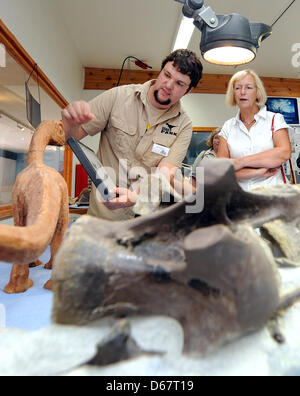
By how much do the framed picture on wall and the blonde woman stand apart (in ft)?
10.4

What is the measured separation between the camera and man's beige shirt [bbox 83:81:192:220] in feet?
5.67

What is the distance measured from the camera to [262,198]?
0.61 m

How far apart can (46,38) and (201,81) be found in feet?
7.72

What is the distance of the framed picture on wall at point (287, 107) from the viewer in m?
4.47

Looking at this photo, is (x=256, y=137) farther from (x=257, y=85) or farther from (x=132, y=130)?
(x=132, y=130)

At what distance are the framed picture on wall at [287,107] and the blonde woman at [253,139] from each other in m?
3.17

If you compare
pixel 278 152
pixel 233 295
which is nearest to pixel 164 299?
pixel 233 295

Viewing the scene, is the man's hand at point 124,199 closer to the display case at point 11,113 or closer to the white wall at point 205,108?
the display case at point 11,113

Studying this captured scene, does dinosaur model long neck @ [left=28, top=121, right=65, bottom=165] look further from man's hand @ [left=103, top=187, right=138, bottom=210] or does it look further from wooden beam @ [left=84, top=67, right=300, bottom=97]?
wooden beam @ [left=84, top=67, right=300, bottom=97]

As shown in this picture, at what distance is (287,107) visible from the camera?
4.48 metres

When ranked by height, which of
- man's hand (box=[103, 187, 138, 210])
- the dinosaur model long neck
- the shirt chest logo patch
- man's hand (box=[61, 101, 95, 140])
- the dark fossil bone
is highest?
the shirt chest logo patch

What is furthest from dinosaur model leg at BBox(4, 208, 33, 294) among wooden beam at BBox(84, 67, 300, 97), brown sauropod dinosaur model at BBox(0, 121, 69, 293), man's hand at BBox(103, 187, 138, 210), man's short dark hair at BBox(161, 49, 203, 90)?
wooden beam at BBox(84, 67, 300, 97)

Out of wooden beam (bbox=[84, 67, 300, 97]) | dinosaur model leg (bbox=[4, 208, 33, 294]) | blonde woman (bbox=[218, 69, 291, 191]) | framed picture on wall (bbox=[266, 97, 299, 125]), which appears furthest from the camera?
framed picture on wall (bbox=[266, 97, 299, 125])
